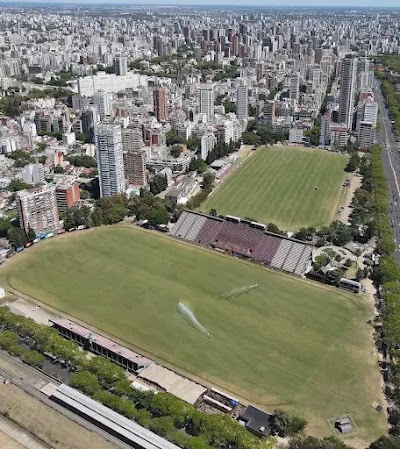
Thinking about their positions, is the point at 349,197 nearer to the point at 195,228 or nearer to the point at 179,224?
the point at 195,228

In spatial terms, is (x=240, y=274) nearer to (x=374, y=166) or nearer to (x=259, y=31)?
(x=374, y=166)

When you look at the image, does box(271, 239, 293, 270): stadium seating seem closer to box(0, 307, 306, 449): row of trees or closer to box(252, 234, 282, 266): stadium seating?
box(252, 234, 282, 266): stadium seating

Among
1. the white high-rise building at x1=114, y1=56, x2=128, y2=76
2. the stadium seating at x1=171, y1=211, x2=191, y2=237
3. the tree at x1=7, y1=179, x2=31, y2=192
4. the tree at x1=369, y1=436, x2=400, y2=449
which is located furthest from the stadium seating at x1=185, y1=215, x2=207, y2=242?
the white high-rise building at x1=114, y1=56, x2=128, y2=76

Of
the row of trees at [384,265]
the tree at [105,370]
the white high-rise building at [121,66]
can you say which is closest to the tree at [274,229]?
the row of trees at [384,265]

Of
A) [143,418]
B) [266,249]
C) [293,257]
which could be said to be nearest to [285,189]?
[266,249]

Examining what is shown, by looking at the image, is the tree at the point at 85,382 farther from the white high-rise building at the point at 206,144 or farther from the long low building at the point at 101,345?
the white high-rise building at the point at 206,144

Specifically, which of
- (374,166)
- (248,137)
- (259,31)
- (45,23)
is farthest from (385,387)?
(45,23)

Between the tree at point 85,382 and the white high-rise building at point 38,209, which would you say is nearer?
the tree at point 85,382
